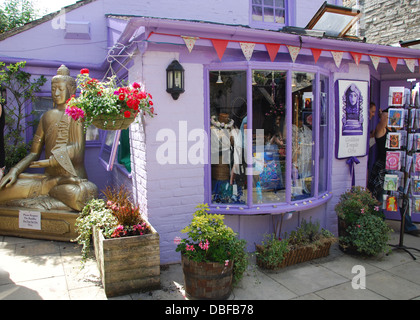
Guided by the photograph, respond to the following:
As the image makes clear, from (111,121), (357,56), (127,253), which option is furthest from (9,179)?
(357,56)

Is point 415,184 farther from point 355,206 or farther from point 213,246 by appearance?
point 213,246

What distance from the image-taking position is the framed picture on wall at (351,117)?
5574 millimetres

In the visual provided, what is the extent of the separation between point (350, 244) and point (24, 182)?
196 inches

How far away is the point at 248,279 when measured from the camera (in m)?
4.27

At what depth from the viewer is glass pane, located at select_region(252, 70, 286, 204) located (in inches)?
193

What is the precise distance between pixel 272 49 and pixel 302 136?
1.37 metres

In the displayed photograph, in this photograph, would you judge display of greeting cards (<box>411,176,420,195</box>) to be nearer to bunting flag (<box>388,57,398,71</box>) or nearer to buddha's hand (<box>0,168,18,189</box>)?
bunting flag (<box>388,57,398,71</box>)

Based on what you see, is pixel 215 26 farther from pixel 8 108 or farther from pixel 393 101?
pixel 8 108

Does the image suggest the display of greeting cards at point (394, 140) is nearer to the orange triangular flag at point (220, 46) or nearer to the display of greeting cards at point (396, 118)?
the display of greeting cards at point (396, 118)

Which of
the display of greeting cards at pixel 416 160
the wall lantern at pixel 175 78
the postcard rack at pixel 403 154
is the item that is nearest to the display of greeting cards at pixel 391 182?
the postcard rack at pixel 403 154

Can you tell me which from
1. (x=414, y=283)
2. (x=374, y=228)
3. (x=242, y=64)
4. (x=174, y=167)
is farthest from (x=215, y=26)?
(x=414, y=283)

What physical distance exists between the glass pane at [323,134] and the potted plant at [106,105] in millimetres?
2827

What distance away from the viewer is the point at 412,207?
541 cm

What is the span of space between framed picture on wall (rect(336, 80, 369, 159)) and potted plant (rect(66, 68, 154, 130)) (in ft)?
10.4
